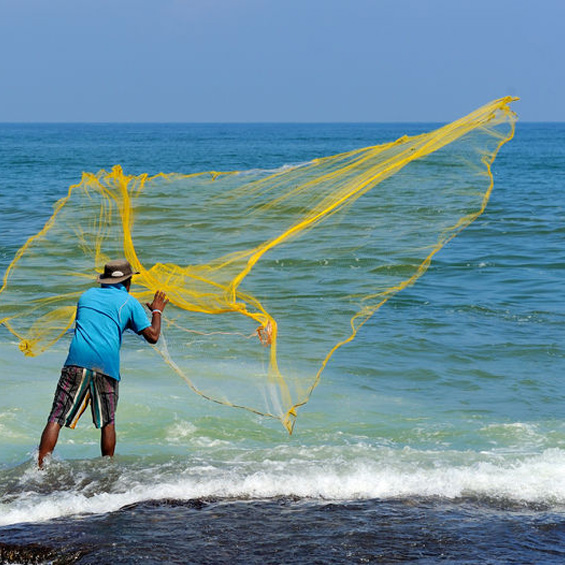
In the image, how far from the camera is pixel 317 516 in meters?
4.77

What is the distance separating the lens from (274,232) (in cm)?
666

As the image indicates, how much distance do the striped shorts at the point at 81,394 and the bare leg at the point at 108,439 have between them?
0.09m

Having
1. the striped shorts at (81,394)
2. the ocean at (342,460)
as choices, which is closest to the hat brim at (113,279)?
the striped shorts at (81,394)

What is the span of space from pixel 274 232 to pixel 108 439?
2092mm

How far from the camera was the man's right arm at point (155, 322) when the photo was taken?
5270 millimetres

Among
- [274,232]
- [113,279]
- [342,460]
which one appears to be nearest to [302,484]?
[342,460]

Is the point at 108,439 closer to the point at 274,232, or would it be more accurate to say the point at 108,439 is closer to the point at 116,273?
the point at 116,273

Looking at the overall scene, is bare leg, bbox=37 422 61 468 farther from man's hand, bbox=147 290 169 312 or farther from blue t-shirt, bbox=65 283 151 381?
man's hand, bbox=147 290 169 312

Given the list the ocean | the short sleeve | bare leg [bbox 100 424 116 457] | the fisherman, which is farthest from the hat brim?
the ocean

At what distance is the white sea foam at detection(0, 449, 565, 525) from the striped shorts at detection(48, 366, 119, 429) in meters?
0.41

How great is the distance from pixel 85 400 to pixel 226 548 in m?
1.52

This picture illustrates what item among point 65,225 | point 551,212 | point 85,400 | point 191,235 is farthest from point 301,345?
point 551,212
